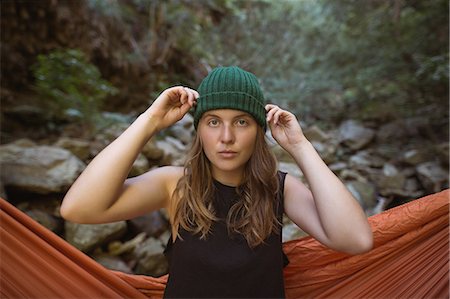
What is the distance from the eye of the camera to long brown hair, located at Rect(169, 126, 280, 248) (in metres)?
1.00

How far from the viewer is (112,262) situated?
7.75ft

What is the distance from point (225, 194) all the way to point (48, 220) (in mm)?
1821

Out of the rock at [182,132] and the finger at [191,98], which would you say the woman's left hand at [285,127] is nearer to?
the finger at [191,98]

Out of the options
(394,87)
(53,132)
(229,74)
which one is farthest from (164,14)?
(229,74)

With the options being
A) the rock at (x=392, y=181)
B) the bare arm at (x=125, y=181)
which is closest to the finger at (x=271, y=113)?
the bare arm at (x=125, y=181)

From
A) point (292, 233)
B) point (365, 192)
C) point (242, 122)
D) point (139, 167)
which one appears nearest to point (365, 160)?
point (365, 192)

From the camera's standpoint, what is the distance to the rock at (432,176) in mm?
4305

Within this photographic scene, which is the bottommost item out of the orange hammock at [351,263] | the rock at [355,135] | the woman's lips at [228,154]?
the orange hammock at [351,263]

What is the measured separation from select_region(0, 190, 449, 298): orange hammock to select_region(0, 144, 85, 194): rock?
1454 millimetres

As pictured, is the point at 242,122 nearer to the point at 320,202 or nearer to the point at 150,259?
the point at 320,202

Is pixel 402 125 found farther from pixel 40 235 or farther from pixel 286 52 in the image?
pixel 40 235

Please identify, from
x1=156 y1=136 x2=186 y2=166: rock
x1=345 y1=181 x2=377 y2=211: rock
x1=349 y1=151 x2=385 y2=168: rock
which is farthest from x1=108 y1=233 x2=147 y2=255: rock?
x1=349 y1=151 x2=385 y2=168: rock

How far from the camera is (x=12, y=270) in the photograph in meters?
1.00

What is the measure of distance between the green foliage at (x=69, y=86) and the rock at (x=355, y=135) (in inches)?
185
